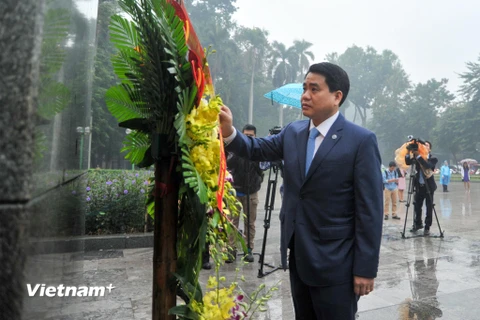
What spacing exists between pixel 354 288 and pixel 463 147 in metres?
46.1

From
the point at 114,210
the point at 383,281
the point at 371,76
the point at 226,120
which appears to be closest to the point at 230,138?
the point at 226,120

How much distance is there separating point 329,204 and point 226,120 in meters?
0.64

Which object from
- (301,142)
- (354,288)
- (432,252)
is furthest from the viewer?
(432,252)

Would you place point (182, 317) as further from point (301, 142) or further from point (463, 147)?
point (463, 147)

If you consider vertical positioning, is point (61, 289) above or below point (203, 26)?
below

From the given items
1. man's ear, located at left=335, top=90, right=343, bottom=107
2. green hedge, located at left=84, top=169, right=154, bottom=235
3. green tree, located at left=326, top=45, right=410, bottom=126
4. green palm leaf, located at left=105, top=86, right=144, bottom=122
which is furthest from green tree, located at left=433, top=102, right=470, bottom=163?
green palm leaf, located at left=105, top=86, right=144, bottom=122

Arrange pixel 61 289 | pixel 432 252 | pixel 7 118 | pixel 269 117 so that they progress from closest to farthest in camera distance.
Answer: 1. pixel 7 118
2. pixel 61 289
3. pixel 432 252
4. pixel 269 117

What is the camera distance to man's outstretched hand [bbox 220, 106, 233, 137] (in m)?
1.62

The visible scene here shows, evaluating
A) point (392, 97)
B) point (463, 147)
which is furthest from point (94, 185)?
point (392, 97)

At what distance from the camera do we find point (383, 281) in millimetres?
4496

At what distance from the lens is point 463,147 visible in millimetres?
41906

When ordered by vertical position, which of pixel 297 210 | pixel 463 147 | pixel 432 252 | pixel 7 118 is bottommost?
pixel 432 252

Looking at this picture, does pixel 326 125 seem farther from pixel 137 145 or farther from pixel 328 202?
pixel 137 145

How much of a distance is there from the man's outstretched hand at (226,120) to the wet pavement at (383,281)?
2.54ft
